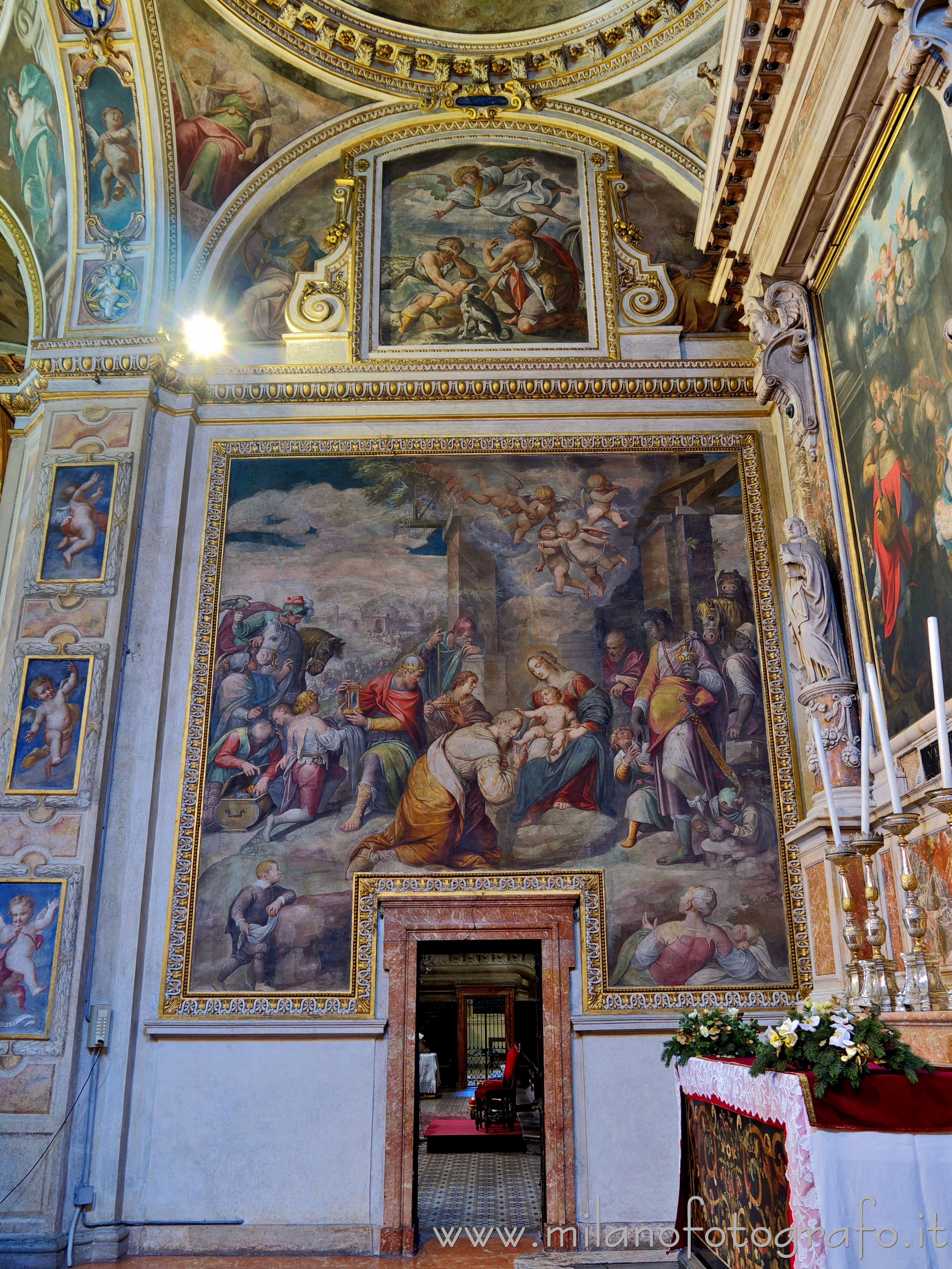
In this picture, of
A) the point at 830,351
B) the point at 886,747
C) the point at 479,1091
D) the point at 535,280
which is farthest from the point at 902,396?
the point at 479,1091

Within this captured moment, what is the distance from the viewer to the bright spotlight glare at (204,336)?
11602 millimetres

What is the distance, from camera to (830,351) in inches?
352

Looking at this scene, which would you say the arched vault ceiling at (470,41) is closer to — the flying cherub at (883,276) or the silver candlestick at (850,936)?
the flying cherub at (883,276)

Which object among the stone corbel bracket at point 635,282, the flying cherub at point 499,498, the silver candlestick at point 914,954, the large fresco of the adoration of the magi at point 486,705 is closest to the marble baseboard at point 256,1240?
the large fresco of the adoration of the magi at point 486,705

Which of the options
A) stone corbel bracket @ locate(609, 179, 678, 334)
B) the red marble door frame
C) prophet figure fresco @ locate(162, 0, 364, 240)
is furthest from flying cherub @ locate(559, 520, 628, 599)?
prophet figure fresco @ locate(162, 0, 364, 240)

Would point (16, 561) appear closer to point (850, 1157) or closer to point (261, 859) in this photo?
point (261, 859)

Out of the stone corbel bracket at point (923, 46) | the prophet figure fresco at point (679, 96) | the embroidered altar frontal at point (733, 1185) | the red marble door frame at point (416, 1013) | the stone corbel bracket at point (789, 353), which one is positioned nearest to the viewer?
the embroidered altar frontal at point (733, 1185)

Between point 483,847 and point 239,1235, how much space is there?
369 cm

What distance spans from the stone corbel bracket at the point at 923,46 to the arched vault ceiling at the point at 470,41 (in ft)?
21.4

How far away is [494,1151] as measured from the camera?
14.5 metres

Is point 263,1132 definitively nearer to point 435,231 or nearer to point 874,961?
point 874,961

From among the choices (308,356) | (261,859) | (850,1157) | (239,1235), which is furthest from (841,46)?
(239,1235)

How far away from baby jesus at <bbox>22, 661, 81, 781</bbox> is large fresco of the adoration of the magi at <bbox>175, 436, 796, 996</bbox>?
1.18 meters

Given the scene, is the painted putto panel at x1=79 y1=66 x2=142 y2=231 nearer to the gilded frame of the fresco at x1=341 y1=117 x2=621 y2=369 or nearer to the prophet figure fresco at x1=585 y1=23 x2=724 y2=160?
the gilded frame of the fresco at x1=341 y1=117 x2=621 y2=369
